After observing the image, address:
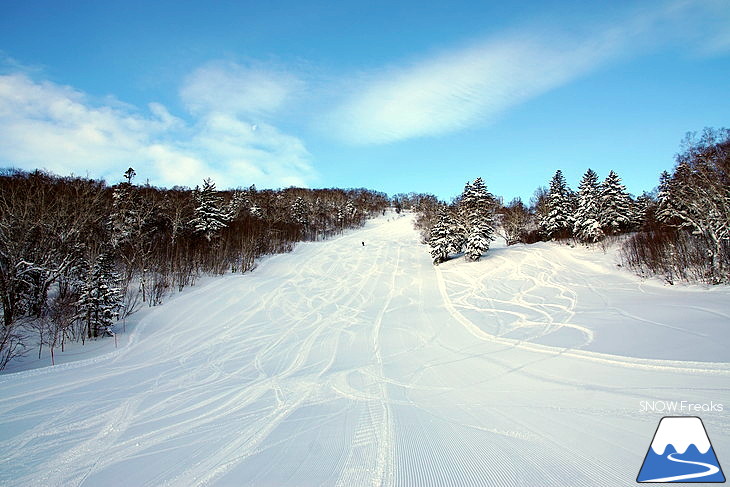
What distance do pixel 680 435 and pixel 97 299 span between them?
16.1 meters

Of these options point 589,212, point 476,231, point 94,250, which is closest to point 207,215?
point 94,250

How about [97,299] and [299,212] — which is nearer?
[97,299]

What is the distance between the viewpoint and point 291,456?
387cm

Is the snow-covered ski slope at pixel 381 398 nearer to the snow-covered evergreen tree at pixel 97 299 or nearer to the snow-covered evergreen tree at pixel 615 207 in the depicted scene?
the snow-covered evergreen tree at pixel 97 299

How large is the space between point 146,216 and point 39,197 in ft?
39.3

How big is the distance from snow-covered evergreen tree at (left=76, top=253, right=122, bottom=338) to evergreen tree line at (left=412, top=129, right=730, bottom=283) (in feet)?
88.7

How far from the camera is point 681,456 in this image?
3.26 m

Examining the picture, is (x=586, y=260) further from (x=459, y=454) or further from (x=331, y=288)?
(x=459, y=454)

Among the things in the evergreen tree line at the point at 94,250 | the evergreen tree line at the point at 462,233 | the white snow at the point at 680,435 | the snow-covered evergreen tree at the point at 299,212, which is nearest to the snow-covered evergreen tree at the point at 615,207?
the evergreen tree line at the point at 462,233

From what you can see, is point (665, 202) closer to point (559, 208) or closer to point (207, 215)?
point (559, 208)

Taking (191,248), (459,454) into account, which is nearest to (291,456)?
(459,454)

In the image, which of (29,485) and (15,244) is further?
(15,244)

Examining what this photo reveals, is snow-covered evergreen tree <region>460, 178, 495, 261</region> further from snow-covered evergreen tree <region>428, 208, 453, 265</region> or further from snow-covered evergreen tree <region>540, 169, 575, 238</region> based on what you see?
snow-covered evergreen tree <region>540, 169, 575, 238</region>

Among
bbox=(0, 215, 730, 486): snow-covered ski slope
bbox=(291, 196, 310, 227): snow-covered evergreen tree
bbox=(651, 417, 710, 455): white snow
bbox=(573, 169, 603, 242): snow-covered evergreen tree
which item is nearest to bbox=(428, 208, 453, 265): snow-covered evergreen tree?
bbox=(573, 169, 603, 242): snow-covered evergreen tree
